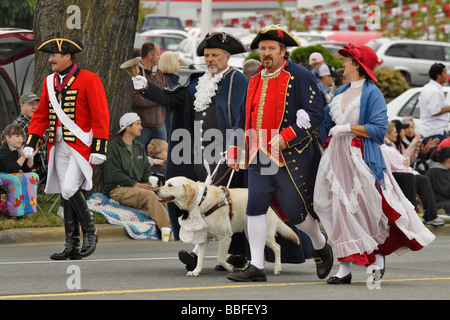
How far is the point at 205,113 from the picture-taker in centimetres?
1006

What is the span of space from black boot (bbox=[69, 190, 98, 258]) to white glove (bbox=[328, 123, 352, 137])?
2.64 meters

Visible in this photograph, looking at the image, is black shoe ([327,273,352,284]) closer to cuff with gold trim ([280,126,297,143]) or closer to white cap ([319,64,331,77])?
cuff with gold trim ([280,126,297,143])

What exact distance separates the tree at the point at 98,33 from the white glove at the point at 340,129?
5682 mm

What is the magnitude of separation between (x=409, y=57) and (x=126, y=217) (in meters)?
20.4

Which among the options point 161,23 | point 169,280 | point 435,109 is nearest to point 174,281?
point 169,280

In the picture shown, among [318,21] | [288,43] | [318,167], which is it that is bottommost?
[318,21]

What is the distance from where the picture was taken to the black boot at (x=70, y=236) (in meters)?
10.2

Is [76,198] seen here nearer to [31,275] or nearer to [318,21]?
[31,275]

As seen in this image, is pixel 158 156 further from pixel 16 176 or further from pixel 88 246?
pixel 88 246

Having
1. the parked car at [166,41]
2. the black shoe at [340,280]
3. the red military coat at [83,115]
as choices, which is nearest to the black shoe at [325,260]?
the black shoe at [340,280]

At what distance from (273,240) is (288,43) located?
72.6 inches

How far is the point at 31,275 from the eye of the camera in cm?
932
